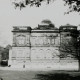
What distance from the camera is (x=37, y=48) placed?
193 ft

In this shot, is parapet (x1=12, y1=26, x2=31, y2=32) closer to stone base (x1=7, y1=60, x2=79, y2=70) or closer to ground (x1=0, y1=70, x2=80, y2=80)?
stone base (x1=7, y1=60, x2=79, y2=70)

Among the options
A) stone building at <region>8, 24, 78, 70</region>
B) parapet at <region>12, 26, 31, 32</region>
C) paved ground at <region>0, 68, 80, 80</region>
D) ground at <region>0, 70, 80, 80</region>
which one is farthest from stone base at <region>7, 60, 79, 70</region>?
ground at <region>0, 70, 80, 80</region>

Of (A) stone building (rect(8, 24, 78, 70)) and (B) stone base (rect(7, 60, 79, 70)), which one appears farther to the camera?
(A) stone building (rect(8, 24, 78, 70))

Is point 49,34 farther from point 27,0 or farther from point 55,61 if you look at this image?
point 27,0

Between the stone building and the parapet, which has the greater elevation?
the parapet

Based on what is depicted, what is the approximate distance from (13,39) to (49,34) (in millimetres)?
9139

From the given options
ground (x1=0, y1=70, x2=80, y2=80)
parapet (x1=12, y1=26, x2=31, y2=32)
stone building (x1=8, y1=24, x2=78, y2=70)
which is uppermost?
parapet (x1=12, y1=26, x2=31, y2=32)

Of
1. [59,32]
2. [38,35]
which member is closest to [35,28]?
[38,35]

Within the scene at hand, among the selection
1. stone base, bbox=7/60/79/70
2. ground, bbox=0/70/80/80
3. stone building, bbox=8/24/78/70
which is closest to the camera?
ground, bbox=0/70/80/80

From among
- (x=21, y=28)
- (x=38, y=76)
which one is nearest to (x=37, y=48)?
(x=21, y=28)

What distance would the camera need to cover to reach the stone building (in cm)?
5816

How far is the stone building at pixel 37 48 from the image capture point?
191 feet

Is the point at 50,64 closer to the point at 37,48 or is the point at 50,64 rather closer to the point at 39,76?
the point at 37,48

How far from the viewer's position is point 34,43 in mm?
59062
